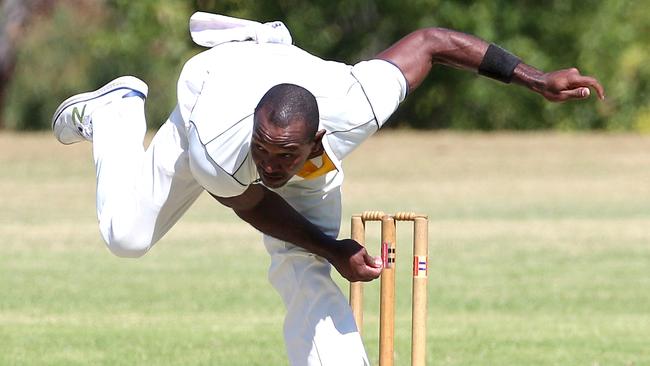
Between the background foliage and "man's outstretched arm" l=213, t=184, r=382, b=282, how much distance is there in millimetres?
20723

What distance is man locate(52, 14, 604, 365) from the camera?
16.6 ft

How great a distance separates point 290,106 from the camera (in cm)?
494

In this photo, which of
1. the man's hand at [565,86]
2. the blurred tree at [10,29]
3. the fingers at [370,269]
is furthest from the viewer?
the blurred tree at [10,29]

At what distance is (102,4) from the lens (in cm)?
3394

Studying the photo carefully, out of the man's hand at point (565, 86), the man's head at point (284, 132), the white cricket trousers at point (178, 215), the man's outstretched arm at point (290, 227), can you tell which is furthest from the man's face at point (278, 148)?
the man's hand at point (565, 86)

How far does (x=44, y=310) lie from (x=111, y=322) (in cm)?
76

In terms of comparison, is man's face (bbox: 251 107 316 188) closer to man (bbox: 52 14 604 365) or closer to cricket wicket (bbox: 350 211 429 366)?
man (bbox: 52 14 604 365)

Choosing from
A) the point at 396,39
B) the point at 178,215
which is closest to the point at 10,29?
the point at 396,39

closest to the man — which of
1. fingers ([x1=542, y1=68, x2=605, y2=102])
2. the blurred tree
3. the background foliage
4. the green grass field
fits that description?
fingers ([x1=542, y1=68, x2=605, y2=102])

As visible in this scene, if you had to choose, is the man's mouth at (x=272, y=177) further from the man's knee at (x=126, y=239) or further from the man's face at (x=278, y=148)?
the man's knee at (x=126, y=239)

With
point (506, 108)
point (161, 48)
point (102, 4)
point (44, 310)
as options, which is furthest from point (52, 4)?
point (44, 310)

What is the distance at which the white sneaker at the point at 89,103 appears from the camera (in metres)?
6.21

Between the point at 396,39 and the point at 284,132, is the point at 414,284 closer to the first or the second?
the point at 284,132

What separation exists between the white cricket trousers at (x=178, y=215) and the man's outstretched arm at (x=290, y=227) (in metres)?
0.16
